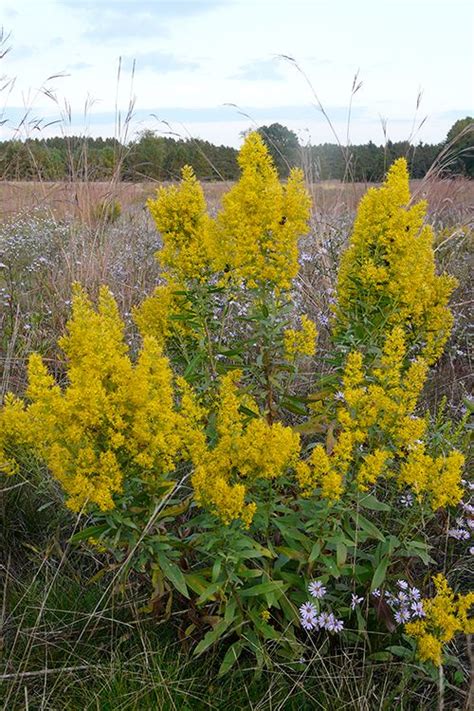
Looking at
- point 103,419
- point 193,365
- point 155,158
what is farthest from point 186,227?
point 155,158

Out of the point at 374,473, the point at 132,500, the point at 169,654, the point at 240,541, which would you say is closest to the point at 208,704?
the point at 169,654

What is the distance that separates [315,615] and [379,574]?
24 centimetres

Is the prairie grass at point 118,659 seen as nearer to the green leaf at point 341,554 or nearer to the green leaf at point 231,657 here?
the green leaf at point 231,657

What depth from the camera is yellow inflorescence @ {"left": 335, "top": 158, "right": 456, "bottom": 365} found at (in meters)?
2.36

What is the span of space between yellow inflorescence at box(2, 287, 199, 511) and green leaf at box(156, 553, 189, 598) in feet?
0.77

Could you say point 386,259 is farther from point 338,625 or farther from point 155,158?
point 155,158

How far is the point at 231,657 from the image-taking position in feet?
6.40

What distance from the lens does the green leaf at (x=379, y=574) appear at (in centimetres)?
197

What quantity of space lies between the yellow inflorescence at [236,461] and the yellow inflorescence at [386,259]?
2.58ft

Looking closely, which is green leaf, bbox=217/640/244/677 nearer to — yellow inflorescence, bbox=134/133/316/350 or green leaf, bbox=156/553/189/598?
green leaf, bbox=156/553/189/598

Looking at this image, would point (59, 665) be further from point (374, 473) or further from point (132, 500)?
point (374, 473)

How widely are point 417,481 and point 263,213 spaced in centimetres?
103

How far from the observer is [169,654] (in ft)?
6.93

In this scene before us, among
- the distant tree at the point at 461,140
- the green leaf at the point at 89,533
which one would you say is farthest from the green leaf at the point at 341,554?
the distant tree at the point at 461,140
